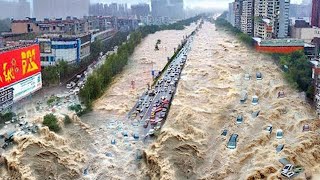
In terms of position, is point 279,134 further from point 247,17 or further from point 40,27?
point 247,17

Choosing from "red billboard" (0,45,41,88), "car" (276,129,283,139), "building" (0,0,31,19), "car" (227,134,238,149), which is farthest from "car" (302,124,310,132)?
"building" (0,0,31,19)

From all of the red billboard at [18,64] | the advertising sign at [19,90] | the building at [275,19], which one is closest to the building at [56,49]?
the advertising sign at [19,90]

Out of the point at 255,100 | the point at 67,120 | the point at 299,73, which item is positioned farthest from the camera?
→ the point at 299,73

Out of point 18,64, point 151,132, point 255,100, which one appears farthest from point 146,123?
point 18,64

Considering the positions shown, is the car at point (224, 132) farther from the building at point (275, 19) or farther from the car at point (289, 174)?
the building at point (275, 19)

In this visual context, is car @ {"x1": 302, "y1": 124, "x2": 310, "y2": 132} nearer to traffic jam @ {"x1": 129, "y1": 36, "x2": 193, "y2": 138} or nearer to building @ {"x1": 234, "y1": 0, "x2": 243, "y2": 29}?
traffic jam @ {"x1": 129, "y1": 36, "x2": 193, "y2": 138}

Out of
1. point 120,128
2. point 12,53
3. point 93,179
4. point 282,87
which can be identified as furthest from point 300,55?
point 93,179
